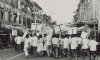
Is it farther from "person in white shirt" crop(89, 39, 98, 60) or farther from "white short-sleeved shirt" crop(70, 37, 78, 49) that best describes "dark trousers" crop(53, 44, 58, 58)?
"person in white shirt" crop(89, 39, 98, 60)

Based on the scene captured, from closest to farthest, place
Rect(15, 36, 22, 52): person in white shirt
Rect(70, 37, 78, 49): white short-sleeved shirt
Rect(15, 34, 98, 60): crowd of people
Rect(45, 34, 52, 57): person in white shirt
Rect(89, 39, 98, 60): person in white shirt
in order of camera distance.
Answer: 1. Rect(89, 39, 98, 60): person in white shirt
2. Rect(15, 34, 98, 60): crowd of people
3. Rect(70, 37, 78, 49): white short-sleeved shirt
4. Rect(45, 34, 52, 57): person in white shirt
5. Rect(15, 36, 22, 52): person in white shirt

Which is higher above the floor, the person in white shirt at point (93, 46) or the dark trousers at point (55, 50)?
the person in white shirt at point (93, 46)

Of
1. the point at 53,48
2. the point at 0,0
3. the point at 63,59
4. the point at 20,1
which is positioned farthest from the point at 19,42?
the point at 20,1

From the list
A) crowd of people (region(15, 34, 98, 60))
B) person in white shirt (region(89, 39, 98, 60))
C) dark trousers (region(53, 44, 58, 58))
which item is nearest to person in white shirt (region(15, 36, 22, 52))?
crowd of people (region(15, 34, 98, 60))

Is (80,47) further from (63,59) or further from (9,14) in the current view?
(9,14)

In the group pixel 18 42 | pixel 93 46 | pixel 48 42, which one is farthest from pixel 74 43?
pixel 18 42

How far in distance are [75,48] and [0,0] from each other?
29056 millimetres

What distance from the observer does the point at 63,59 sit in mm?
23359

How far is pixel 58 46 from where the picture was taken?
81.6 ft

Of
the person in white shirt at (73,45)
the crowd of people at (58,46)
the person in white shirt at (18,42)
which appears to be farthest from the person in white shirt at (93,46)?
the person in white shirt at (18,42)

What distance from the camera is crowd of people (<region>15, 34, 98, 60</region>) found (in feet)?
70.5

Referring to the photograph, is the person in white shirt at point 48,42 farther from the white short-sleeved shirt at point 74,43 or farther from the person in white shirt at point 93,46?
the person in white shirt at point 93,46

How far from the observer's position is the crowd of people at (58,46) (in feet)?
70.5

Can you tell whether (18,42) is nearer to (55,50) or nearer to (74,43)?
(55,50)
